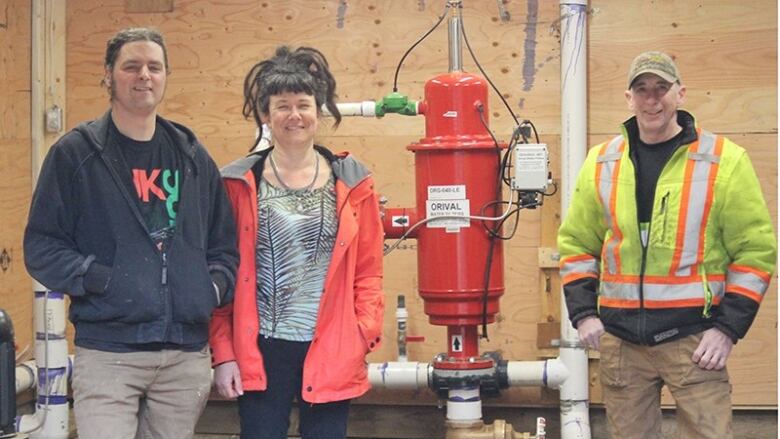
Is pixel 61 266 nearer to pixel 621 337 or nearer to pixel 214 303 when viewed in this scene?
pixel 214 303

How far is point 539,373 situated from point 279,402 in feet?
7.07

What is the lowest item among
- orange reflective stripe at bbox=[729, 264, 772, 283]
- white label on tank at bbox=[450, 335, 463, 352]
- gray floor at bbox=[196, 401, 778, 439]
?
gray floor at bbox=[196, 401, 778, 439]

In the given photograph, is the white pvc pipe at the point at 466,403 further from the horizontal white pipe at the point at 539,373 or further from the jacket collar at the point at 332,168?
the jacket collar at the point at 332,168

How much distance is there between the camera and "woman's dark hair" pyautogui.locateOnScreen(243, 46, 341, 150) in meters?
3.19

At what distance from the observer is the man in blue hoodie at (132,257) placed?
292 cm

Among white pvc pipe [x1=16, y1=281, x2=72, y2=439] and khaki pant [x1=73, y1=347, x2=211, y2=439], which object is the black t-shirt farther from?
white pvc pipe [x1=16, y1=281, x2=72, y2=439]

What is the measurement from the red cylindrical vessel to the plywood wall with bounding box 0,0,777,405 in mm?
707

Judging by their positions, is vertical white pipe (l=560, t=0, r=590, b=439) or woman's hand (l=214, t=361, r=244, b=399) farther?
vertical white pipe (l=560, t=0, r=590, b=439)

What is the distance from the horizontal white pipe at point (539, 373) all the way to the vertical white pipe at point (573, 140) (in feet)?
0.15

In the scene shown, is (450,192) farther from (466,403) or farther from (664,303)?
(664,303)

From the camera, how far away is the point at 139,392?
2.96 meters

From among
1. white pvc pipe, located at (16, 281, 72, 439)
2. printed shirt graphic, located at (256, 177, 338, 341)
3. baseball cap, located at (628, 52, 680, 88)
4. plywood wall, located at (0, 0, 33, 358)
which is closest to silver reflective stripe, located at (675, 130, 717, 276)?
baseball cap, located at (628, 52, 680, 88)

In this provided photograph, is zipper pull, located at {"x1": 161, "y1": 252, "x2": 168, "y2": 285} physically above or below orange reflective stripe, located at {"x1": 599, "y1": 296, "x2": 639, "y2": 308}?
above

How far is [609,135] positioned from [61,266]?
2.89 metres
